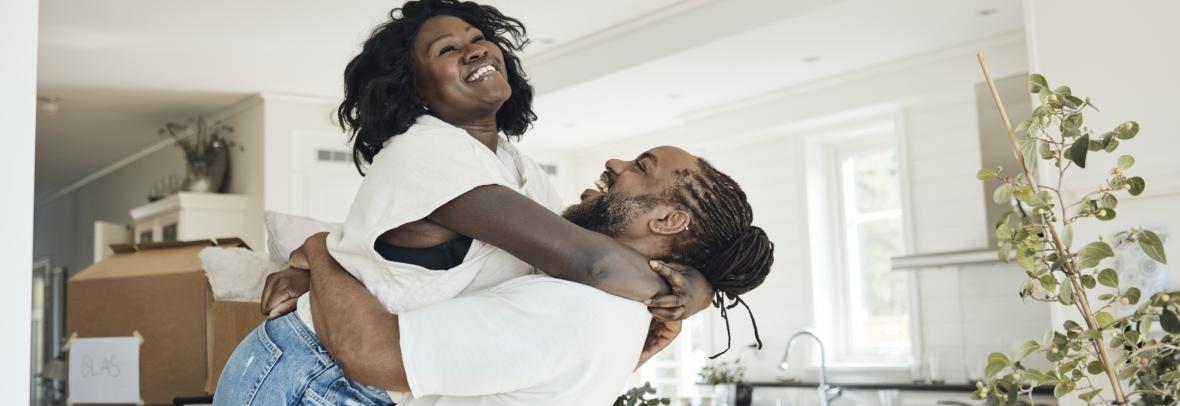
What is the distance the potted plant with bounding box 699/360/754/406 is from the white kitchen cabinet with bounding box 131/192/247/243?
3236mm

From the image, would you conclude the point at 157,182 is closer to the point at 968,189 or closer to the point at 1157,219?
the point at 968,189

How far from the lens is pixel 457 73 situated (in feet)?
4.67

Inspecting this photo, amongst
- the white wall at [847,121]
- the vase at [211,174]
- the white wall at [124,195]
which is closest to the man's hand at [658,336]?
the white wall at [847,121]

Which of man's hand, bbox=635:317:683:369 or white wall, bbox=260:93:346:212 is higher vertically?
white wall, bbox=260:93:346:212

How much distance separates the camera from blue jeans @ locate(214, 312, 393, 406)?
1.28 m

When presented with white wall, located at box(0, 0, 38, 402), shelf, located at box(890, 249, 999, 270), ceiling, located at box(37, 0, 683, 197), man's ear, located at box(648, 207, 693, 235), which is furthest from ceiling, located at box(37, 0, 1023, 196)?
white wall, located at box(0, 0, 38, 402)

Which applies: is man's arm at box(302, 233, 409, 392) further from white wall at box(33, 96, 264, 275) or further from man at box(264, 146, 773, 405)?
white wall at box(33, 96, 264, 275)

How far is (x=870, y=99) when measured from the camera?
19.9 ft

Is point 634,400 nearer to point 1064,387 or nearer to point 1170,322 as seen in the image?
point 1064,387

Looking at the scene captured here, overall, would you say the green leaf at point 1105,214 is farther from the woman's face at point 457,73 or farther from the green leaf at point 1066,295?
the woman's face at point 457,73

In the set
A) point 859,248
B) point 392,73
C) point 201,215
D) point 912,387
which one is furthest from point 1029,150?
point 201,215

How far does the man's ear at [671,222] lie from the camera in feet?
4.35

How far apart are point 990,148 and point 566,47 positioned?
7.45 ft

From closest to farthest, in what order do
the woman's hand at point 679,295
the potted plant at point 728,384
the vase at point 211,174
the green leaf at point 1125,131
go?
the woman's hand at point 679,295 → the green leaf at point 1125,131 → the potted plant at point 728,384 → the vase at point 211,174
